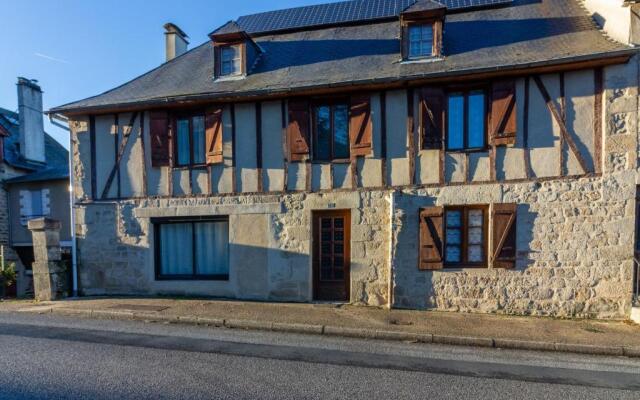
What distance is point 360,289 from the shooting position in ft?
23.1

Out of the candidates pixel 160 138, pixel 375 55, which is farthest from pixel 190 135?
pixel 375 55

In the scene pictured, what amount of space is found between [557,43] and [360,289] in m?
6.39

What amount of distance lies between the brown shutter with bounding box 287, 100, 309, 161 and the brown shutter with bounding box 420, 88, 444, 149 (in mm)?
2416

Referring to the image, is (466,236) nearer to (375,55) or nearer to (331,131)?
(331,131)

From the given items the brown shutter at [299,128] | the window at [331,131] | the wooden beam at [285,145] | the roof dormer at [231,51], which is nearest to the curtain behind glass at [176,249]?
the wooden beam at [285,145]

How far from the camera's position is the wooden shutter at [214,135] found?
7.54 metres

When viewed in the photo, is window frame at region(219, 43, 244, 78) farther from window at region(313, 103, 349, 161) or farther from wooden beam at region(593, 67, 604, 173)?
wooden beam at region(593, 67, 604, 173)

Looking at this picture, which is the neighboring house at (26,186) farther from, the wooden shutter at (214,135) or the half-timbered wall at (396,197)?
the wooden shutter at (214,135)

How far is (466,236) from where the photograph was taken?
6758 mm

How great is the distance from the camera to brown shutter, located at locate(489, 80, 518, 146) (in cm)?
639

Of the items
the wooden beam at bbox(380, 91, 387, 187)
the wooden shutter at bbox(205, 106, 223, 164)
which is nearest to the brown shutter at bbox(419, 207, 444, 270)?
the wooden beam at bbox(380, 91, 387, 187)

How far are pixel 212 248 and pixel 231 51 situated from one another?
4857 mm

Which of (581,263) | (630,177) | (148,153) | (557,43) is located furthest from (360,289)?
(557,43)

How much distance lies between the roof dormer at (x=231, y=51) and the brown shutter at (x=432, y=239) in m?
5.42
